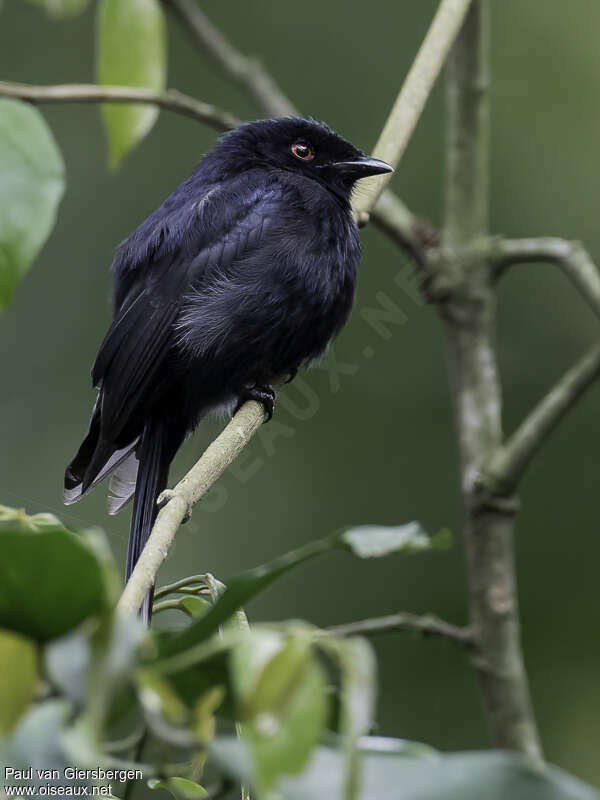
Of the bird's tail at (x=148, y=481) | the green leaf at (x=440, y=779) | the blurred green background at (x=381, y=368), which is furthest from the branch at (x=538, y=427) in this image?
the blurred green background at (x=381, y=368)

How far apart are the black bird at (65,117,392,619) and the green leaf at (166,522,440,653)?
2490mm

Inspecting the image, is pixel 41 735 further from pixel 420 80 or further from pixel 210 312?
pixel 210 312

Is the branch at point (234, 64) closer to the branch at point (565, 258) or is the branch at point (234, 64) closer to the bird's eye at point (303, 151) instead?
the bird's eye at point (303, 151)

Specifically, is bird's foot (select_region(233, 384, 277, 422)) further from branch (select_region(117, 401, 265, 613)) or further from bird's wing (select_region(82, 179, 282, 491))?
bird's wing (select_region(82, 179, 282, 491))

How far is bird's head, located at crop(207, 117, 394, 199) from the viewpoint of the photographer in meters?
3.97

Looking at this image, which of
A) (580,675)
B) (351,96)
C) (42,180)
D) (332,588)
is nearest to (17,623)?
(42,180)

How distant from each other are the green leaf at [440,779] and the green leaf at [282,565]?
0.15m

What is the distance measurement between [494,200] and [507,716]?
401 centimetres

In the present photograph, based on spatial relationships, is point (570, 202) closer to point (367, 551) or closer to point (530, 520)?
point (530, 520)

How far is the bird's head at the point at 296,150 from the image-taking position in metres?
3.97

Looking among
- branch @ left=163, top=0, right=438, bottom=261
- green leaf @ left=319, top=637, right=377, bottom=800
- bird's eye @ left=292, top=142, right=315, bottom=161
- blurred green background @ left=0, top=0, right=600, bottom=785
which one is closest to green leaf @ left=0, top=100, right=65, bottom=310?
green leaf @ left=319, top=637, right=377, bottom=800

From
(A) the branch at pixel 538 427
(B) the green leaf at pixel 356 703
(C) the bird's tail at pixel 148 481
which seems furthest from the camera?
(C) the bird's tail at pixel 148 481

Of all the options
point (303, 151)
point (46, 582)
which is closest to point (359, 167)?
point (303, 151)

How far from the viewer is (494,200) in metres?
6.40
